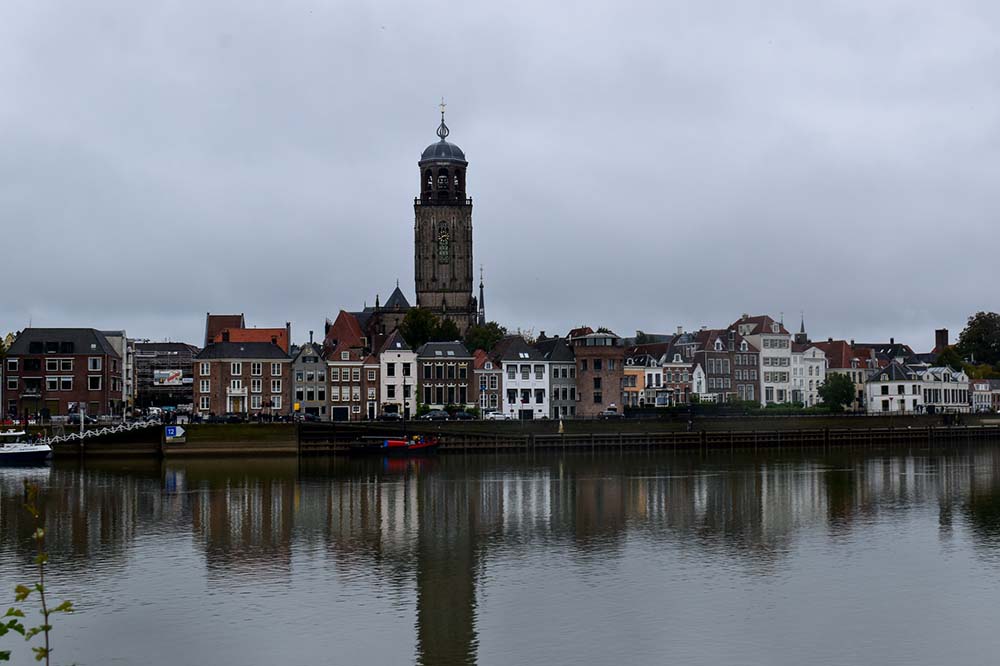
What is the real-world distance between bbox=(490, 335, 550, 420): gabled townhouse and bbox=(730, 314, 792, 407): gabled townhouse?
29.4 metres

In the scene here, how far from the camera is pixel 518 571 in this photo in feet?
121

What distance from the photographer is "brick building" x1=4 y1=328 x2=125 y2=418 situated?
10906 cm

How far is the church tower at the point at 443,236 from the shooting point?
511ft

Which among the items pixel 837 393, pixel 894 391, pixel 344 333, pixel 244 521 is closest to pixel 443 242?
pixel 344 333

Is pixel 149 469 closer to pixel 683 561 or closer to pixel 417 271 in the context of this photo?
pixel 683 561

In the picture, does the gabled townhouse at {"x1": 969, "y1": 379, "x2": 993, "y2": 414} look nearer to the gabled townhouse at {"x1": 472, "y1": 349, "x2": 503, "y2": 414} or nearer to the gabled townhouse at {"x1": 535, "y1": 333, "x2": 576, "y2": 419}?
the gabled townhouse at {"x1": 535, "y1": 333, "x2": 576, "y2": 419}

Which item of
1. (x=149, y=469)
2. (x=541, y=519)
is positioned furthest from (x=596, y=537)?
(x=149, y=469)

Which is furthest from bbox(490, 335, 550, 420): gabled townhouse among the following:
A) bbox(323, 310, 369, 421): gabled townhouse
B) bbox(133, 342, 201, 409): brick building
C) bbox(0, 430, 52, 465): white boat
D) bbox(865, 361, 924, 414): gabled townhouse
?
bbox(0, 430, 52, 465): white boat

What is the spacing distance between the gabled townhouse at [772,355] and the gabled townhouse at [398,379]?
43.2 meters

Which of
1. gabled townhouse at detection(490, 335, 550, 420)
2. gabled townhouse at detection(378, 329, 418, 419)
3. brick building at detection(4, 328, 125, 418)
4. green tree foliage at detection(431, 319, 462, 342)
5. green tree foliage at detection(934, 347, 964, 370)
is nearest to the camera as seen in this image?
brick building at detection(4, 328, 125, 418)

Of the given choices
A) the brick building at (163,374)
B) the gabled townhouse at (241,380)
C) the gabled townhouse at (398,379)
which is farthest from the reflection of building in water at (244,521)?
the brick building at (163,374)

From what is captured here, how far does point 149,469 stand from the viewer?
265 feet

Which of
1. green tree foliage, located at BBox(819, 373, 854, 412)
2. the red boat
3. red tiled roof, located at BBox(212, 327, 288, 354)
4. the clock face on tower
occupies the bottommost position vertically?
the red boat

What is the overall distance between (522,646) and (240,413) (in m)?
84.8
